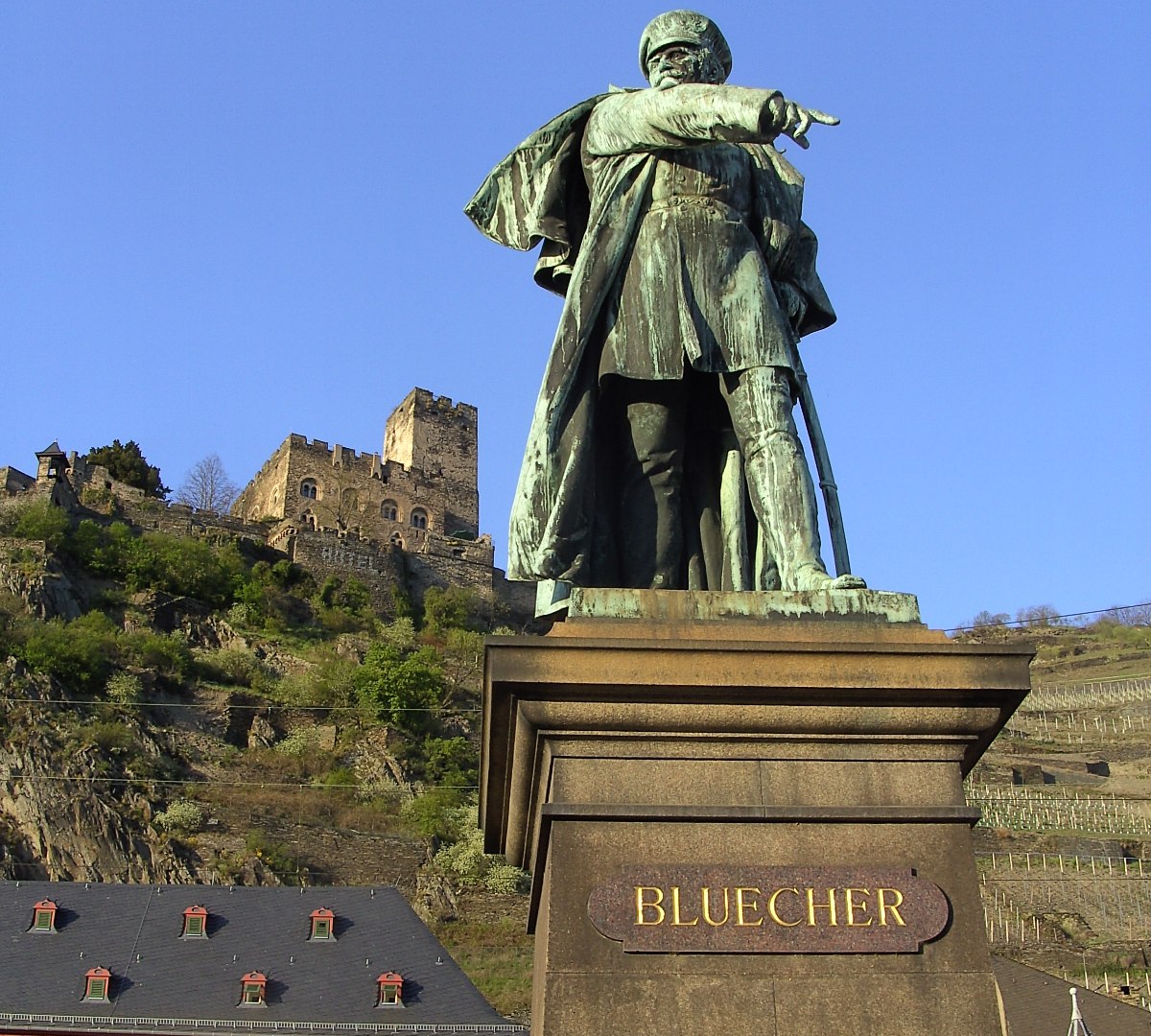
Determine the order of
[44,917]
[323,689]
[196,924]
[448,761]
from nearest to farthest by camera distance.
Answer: [44,917]
[196,924]
[448,761]
[323,689]

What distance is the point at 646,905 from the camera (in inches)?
159

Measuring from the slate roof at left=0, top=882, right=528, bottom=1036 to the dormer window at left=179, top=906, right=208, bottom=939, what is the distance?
10 cm

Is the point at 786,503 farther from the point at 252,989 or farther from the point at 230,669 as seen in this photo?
the point at 230,669

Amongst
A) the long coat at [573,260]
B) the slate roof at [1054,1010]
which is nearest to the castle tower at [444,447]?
the slate roof at [1054,1010]

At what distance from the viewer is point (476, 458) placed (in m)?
88.7

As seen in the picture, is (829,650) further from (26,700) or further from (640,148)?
(26,700)

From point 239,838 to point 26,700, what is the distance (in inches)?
355

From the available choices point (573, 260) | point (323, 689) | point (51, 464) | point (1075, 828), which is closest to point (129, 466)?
point (51, 464)

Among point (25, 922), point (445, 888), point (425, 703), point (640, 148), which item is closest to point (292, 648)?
point (425, 703)

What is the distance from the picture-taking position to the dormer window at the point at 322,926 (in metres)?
29.1

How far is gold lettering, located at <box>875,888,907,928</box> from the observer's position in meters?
4.04

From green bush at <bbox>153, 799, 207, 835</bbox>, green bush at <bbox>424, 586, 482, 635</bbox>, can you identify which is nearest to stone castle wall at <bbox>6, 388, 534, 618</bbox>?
green bush at <bbox>424, 586, 482, 635</bbox>

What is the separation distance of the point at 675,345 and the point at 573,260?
60 centimetres

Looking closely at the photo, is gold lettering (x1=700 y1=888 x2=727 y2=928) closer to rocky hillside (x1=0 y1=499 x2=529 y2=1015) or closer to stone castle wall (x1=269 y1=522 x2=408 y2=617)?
rocky hillside (x1=0 y1=499 x2=529 y2=1015)
